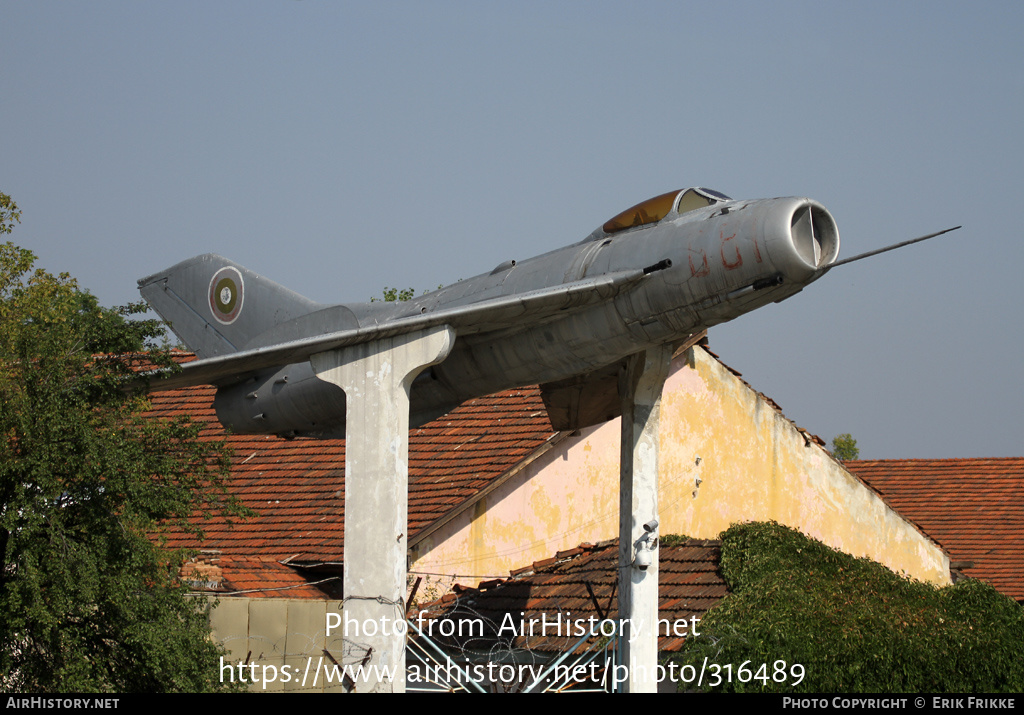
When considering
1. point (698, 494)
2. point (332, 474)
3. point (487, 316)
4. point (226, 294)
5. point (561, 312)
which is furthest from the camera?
point (698, 494)

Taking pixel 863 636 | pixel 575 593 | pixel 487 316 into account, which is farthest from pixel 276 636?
pixel 863 636

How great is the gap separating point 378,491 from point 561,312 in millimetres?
2671

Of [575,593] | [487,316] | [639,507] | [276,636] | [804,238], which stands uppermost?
[804,238]

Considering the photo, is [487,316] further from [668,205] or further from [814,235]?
[814,235]

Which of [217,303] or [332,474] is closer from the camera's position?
[217,303]

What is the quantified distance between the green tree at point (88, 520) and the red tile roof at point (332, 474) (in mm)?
5690

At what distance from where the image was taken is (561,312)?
1238 cm

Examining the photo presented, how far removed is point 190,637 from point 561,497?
Answer: 920 centimetres

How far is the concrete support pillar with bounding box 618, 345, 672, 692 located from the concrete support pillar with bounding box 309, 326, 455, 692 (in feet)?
11.6

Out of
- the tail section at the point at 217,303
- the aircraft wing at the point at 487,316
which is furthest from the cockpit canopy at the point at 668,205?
the tail section at the point at 217,303

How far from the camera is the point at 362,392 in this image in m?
12.0

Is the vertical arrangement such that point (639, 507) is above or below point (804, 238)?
below

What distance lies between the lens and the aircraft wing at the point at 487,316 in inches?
462

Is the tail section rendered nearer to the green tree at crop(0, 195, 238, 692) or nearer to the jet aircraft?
the jet aircraft
